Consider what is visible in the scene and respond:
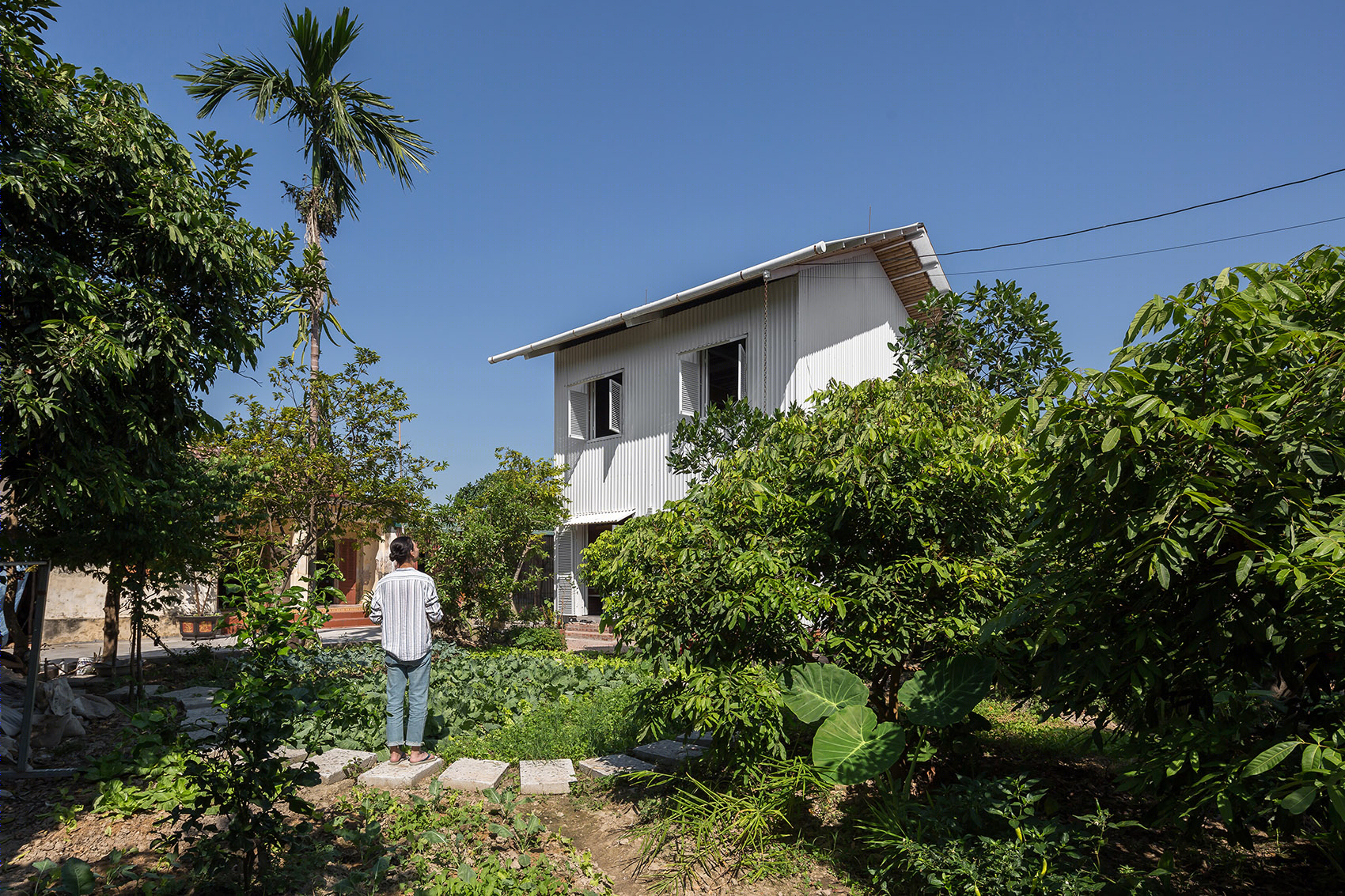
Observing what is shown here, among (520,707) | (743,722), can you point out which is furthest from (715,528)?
(520,707)

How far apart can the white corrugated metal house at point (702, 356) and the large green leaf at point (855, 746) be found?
7465 mm

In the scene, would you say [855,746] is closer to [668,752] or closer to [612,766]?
[668,752]

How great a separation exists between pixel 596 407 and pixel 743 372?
4.11 meters

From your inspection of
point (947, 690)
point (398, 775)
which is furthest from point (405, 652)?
point (947, 690)

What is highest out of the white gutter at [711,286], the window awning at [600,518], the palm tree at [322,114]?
the palm tree at [322,114]

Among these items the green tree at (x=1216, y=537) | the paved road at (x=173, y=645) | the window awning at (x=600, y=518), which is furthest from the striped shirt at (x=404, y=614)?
the window awning at (x=600, y=518)

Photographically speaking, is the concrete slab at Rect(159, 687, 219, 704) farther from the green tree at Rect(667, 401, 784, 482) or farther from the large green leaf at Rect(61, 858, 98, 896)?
the green tree at Rect(667, 401, 784, 482)

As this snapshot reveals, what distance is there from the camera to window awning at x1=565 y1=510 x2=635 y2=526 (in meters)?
14.1

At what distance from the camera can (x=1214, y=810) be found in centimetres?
317

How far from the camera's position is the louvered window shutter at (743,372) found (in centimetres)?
1242

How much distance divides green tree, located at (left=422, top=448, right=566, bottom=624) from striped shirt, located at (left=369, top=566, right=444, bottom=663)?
7.07 meters

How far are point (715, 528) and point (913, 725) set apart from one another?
180 cm

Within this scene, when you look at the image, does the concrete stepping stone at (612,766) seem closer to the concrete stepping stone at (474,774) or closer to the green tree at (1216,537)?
the concrete stepping stone at (474,774)

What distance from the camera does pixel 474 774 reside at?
5035 millimetres
